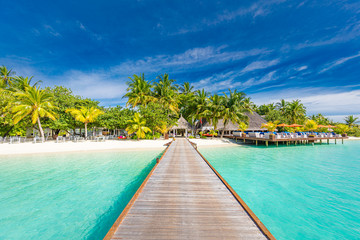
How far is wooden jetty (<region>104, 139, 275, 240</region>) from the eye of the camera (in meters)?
2.69

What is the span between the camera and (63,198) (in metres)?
6.10

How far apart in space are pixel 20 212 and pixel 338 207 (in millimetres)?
12421

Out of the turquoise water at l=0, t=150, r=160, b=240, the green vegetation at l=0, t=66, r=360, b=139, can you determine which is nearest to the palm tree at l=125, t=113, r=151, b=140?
the green vegetation at l=0, t=66, r=360, b=139

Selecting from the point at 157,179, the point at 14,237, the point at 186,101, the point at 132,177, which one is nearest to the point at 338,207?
the point at 157,179

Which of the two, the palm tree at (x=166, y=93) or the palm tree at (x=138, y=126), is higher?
the palm tree at (x=166, y=93)

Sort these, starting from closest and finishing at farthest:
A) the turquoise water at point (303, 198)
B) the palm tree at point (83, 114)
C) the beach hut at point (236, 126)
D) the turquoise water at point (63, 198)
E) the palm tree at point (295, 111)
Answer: the turquoise water at point (63, 198) < the turquoise water at point (303, 198) < the palm tree at point (83, 114) < the beach hut at point (236, 126) < the palm tree at point (295, 111)

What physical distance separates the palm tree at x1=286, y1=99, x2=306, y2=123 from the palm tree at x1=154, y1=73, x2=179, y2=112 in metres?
32.7

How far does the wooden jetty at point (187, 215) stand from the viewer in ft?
8.84

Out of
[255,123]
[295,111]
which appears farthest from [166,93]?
[295,111]

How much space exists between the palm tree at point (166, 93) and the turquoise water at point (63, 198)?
2099 cm

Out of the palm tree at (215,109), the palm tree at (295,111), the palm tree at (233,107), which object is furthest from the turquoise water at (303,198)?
the palm tree at (295,111)

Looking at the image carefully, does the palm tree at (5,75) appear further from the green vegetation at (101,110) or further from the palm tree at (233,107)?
the palm tree at (233,107)

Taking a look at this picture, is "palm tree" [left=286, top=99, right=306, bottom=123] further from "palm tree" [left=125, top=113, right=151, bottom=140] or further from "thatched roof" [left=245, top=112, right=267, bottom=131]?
"palm tree" [left=125, top=113, right=151, bottom=140]

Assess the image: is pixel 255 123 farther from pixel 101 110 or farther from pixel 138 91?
pixel 101 110
